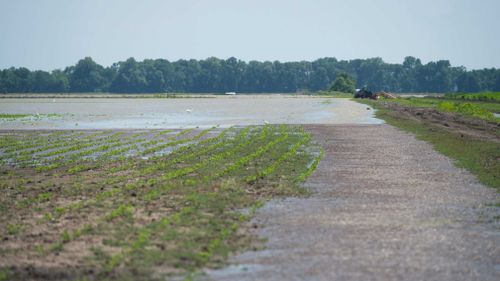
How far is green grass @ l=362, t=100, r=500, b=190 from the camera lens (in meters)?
20.5

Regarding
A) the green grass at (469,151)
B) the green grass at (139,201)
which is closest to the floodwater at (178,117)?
the green grass at (469,151)

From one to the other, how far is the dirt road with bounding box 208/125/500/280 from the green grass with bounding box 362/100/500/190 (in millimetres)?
617

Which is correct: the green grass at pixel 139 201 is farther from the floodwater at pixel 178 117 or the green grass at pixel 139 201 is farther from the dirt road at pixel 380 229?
the floodwater at pixel 178 117

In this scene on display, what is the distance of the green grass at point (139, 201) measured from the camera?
34.2ft

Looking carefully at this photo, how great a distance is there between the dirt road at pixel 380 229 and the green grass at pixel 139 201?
0.63m

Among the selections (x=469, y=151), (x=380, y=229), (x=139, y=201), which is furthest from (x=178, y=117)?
(x=380, y=229)

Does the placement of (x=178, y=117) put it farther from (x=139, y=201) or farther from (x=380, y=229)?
(x=380, y=229)

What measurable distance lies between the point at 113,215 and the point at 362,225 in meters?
4.52

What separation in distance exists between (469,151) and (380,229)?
50.8ft

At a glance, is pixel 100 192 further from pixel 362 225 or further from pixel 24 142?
pixel 24 142

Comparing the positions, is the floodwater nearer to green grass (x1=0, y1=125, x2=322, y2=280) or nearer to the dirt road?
green grass (x1=0, y1=125, x2=322, y2=280)

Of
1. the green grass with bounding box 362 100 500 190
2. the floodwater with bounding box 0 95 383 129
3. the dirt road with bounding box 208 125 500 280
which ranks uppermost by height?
the dirt road with bounding box 208 125 500 280

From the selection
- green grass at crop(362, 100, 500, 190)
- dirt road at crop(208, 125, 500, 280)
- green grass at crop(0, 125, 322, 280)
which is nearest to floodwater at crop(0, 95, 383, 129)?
green grass at crop(362, 100, 500, 190)

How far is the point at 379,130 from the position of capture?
1601 inches
